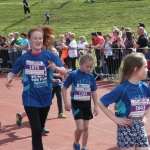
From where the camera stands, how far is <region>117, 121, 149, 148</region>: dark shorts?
4383 millimetres

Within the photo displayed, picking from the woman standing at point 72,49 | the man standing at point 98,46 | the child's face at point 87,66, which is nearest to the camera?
the child's face at point 87,66

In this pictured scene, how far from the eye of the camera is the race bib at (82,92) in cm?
623

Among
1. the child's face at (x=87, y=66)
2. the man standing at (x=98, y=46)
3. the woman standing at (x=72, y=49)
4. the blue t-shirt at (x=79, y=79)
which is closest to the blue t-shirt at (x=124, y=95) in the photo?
the child's face at (x=87, y=66)

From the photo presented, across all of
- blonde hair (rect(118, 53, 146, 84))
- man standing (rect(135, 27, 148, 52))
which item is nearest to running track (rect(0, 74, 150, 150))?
blonde hair (rect(118, 53, 146, 84))

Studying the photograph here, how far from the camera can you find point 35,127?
5.48 meters

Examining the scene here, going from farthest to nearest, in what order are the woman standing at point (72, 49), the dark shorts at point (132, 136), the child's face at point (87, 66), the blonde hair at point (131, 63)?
1. the woman standing at point (72, 49)
2. the child's face at point (87, 66)
3. the dark shorts at point (132, 136)
4. the blonde hair at point (131, 63)

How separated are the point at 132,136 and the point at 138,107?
318mm

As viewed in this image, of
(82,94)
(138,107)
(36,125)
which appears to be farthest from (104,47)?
(138,107)

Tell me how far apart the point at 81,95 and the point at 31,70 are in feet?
3.33

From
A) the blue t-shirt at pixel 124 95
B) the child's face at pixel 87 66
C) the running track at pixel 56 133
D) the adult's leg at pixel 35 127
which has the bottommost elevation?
the running track at pixel 56 133

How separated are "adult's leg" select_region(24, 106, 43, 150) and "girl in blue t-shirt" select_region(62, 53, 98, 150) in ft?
2.15

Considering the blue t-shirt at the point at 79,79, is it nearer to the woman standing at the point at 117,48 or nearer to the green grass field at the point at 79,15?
the woman standing at the point at 117,48

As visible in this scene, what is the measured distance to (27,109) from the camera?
562cm

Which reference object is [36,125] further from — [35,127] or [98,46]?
[98,46]
